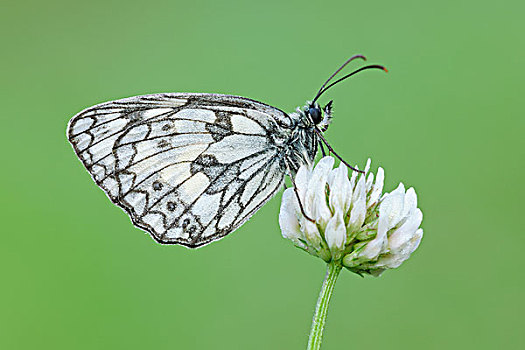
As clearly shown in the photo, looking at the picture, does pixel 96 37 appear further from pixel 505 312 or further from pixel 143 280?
pixel 505 312

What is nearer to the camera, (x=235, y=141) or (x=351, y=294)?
(x=235, y=141)

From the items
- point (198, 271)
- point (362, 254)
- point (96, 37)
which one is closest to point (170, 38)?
point (96, 37)

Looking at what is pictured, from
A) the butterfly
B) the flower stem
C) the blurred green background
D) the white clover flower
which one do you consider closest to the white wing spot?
the butterfly

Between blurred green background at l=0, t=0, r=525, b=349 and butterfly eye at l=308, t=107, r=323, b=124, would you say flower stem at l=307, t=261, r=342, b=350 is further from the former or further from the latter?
blurred green background at l=0, t=0, r=525, b=349

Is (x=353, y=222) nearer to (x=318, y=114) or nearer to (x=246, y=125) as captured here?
(x=318, y=114)

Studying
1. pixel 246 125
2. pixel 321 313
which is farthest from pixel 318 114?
pixel 321 313

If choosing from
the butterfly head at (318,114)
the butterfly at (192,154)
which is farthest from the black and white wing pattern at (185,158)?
the butterfly head at (318,114)
